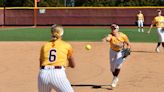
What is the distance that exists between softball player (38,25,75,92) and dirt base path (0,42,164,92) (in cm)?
457

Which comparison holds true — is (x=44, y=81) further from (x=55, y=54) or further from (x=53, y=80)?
(x=55, y=54)

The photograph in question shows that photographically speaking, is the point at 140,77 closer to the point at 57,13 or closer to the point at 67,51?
the point at 67,51

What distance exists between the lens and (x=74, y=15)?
181 ft

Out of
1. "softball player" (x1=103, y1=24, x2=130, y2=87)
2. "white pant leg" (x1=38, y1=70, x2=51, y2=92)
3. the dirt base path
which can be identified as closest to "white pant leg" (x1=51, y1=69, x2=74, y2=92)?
"white pant leg" (x1=38, y1=70, x2=51, y2=92)

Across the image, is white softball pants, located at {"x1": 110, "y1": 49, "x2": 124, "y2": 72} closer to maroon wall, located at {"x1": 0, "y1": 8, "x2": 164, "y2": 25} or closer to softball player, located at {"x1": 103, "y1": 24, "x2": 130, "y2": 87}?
softball player, located at {"x1": 103, "y1": 24, "x2": 130, "y2": 87}

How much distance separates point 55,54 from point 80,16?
4712 centimetres

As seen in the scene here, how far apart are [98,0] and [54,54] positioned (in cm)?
7638

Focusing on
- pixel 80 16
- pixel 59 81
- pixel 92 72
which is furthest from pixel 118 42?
pixel 80 16

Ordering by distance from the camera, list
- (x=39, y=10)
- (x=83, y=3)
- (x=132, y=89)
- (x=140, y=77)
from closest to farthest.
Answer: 1. (x=132, y=89)
2. (x=140, y=77)
3. (x=39, y=10)
4. (x=83, y=3)

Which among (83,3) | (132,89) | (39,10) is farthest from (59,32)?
(83,3)

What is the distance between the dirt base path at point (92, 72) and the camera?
13.0 metres

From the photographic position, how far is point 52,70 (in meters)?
7.89

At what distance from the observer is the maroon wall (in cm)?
5416

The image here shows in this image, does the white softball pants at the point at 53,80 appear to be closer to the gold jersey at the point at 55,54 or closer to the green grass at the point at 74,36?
the gold jersey at the point at 55,54
